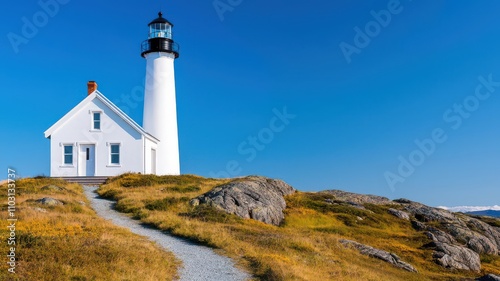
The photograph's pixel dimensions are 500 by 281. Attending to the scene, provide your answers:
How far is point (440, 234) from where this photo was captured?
3231cm

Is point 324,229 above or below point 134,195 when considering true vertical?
below

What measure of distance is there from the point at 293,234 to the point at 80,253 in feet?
40.2

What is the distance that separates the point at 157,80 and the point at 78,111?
8791 mm

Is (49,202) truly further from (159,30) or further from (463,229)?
(463,229)

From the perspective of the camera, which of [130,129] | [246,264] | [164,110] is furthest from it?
[164,110]

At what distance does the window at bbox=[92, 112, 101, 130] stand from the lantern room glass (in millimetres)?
11043

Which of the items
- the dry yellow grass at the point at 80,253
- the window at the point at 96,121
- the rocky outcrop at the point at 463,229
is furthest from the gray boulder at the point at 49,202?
the rocky outcrop at the point at 463,229

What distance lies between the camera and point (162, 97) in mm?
48250

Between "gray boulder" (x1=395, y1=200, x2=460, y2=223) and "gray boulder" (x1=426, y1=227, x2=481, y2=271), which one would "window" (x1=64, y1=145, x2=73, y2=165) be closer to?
"gray boulder" (x1=395, y1=200, x2=460, y2=223)

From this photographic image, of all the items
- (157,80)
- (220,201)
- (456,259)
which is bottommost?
(456,259)

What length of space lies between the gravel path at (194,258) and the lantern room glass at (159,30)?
28.8 metres

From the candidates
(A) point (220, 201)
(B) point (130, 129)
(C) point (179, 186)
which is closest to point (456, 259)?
(A) point (220, 201)

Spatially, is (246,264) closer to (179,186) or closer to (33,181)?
(179,186)

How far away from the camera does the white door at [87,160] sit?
141 feet
